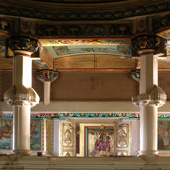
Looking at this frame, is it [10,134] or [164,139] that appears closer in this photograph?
[164,139]

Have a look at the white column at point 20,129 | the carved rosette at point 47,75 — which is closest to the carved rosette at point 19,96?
the white column at point 20,129

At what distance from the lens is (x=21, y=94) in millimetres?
8352

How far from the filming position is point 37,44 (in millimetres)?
9047

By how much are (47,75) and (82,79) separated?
1147 mm

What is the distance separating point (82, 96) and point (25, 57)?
470cm

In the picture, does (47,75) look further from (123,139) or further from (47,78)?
(123,139)

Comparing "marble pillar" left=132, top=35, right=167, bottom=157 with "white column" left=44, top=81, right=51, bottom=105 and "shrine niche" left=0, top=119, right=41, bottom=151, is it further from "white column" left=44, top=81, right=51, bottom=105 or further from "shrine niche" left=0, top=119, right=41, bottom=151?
"shrine niche" left=0, top=119, right=41, bottom=151

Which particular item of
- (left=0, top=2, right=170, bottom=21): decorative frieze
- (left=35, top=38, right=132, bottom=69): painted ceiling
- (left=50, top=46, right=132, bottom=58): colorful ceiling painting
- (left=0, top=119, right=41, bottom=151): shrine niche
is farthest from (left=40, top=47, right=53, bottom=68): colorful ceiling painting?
(left=0, top=2, right=170, bottom=21): decorative frieze

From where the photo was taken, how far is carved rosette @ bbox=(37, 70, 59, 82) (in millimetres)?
12828

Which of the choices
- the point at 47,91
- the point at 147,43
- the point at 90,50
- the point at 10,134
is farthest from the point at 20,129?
the point at 10,134

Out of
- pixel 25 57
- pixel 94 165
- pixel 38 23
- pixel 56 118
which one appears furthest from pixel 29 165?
pixel 56 118

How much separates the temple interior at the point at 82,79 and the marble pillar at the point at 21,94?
20 mm

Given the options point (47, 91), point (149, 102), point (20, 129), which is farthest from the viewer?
point (47, 91)

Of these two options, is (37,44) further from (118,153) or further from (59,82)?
(118,153)
